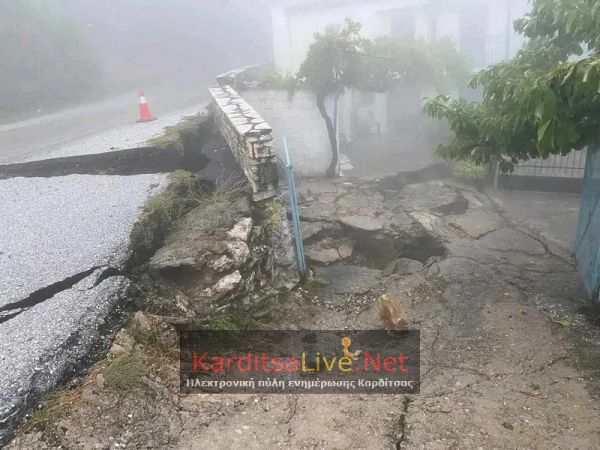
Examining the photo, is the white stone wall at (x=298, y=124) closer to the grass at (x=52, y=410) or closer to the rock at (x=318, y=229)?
the rock at (x=318, y=229)

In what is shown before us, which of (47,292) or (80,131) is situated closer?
(47,292)

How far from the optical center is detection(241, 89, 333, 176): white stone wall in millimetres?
9680

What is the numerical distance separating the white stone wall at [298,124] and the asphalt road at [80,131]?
6.98 feet

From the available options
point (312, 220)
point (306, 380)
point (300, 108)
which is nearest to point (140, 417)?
point (306, 380)

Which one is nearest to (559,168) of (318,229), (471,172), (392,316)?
(471,172)

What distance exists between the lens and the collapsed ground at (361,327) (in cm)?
303

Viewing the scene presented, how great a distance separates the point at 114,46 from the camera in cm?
2402

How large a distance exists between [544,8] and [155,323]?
15.6ft

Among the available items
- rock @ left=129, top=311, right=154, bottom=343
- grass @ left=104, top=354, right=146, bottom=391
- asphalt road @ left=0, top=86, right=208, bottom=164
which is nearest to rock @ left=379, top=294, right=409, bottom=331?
rock @ left=129, top=311, right=154, bottom=343

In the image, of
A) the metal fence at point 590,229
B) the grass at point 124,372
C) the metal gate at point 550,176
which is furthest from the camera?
the metal gate at point 550,176

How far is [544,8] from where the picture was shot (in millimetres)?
4203

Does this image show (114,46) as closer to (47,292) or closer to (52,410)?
(47,292)

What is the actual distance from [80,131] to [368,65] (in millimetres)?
6772

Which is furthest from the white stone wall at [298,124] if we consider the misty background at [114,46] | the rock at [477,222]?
the misty background at [114,46]
